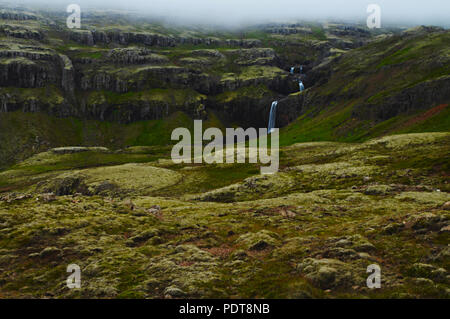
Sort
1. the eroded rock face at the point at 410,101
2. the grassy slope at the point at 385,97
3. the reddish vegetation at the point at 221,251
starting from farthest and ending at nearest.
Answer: the eroded rock face at the point at 410,101, the grassy slope at the point at 385,97, the reddish vegetation at the point at 221,251

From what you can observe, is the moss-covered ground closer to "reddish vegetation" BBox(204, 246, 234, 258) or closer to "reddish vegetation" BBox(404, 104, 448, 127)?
"reddish vegetation" BBox(204, 246, 234, 258)

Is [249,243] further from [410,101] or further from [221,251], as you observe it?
[410,101]

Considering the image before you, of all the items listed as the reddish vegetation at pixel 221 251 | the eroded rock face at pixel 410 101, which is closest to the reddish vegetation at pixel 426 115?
the eroded rock face at pixel 410 101

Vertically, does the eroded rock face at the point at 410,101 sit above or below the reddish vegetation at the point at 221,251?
above

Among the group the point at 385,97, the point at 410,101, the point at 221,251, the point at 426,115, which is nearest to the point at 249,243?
the point at 221,251

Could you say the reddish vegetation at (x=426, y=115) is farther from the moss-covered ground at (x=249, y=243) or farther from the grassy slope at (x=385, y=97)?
the moss-covered ground at (x=249, y=243)

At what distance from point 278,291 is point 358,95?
18190 cm

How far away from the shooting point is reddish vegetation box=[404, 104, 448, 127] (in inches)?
4911

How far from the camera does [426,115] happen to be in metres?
127

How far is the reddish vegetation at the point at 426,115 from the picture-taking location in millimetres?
124750

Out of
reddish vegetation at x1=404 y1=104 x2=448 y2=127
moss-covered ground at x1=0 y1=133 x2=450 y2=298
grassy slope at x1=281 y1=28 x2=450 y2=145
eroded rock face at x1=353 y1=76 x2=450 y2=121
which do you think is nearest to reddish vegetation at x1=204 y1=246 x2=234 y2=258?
moss-covered ground at x1=0 y1=133 x2=450 y2=298
